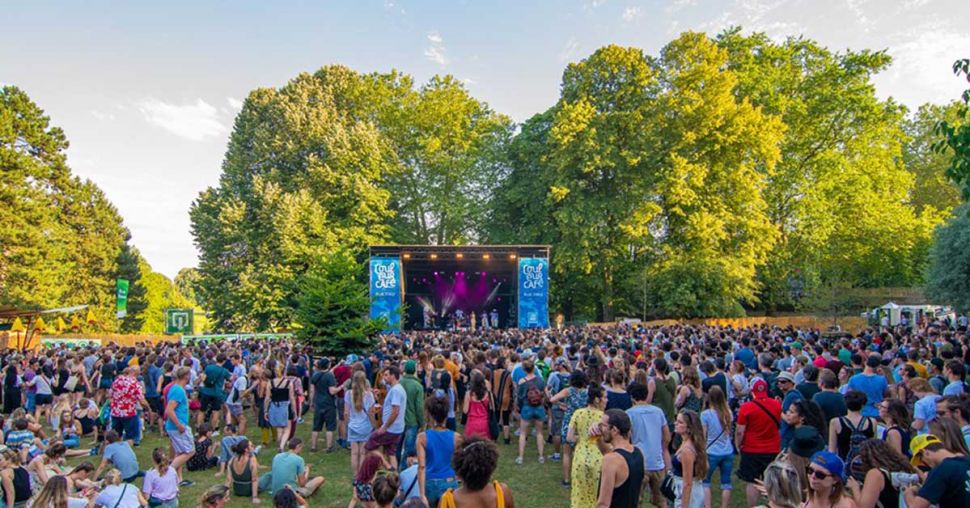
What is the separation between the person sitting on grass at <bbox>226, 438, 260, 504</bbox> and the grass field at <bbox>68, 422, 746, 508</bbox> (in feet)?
0.35

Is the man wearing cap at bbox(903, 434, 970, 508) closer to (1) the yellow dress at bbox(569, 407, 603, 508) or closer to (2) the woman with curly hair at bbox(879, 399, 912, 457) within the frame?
(2) the woman with curly hair at bbox(879, 399, 912, 457)

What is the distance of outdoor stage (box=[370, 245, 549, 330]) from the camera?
968 inches

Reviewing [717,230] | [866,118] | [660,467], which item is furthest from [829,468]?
[866,118]

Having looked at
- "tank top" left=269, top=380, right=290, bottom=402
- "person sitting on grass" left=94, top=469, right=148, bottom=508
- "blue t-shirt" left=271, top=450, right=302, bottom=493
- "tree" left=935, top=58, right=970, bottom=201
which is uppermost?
"tree" left=935, top=58, right=970, bottom=201

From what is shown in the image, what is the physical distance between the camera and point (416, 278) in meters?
28.6

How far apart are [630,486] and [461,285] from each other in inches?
1018

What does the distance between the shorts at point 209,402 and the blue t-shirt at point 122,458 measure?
9.92 feet

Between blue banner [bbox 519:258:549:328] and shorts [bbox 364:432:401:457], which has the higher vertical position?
blue banner [bbox 519:258:549:328]

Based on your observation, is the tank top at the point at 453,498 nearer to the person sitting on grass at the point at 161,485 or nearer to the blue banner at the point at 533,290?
the person sitting on grass at the point at 161,485

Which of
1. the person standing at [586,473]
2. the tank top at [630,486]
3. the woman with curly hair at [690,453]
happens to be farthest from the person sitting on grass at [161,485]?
the woman with curly hair at [690,453]

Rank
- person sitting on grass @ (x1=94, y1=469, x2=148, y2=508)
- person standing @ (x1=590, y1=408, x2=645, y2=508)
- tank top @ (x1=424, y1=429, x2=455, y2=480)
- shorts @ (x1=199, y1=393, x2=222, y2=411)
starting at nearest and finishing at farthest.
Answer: person standing @ (x1=590, y1=408, x2=645, y2=508)
tank top @ (x1=424, y1=429, x2=455, y2=480)
person sitting on grass @ (x1=94, y1=469, x2=148, y2=508)
shorts @ (x1=199, y1=393, x2=222, y2=411)

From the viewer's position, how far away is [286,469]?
6406 mm

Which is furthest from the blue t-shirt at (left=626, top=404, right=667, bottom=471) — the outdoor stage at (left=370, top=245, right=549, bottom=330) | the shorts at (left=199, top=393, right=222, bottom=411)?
the outdoor stage at (left=370, top=245, right=549, bottom=330)

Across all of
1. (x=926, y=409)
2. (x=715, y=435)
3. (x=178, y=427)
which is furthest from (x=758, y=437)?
(x=178, y=427)
